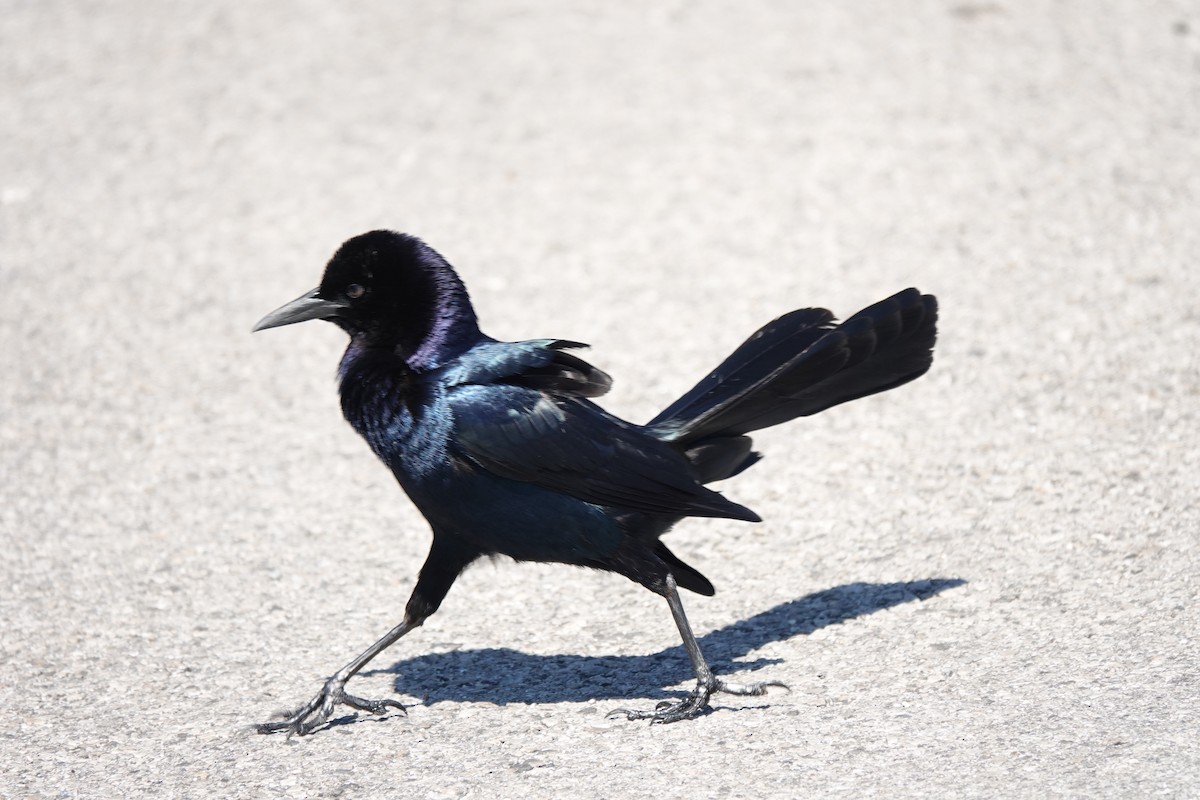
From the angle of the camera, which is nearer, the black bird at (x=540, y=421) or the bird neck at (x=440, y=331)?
the black bird at (x=540, y=421)

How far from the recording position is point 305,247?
29.0 feet

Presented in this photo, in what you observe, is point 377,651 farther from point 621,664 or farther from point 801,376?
point 801,376

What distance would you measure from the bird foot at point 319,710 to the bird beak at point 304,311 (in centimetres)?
122

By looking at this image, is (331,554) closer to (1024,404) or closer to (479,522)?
(479,522)

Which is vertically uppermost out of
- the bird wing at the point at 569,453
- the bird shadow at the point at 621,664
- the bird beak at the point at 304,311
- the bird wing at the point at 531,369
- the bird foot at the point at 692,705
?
the bird beak at the point at 304,311

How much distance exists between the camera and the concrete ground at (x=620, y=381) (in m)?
4.52

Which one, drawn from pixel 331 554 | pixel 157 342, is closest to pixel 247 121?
pixel 157 342

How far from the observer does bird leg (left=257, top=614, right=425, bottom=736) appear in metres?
4.65

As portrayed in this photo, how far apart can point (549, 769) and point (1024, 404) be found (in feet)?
11.4

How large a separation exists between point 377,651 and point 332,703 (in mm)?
225

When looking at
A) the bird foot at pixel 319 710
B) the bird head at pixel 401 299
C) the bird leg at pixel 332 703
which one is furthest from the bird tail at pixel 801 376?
the bird foot at pixel 319 710

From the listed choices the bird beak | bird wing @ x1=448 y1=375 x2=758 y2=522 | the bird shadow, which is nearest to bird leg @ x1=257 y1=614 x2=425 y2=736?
the bird shadow

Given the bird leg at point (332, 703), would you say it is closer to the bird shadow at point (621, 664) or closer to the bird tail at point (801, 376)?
the bird shadow at point (621, 664)

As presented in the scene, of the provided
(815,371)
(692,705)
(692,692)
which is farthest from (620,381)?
(692,705)
